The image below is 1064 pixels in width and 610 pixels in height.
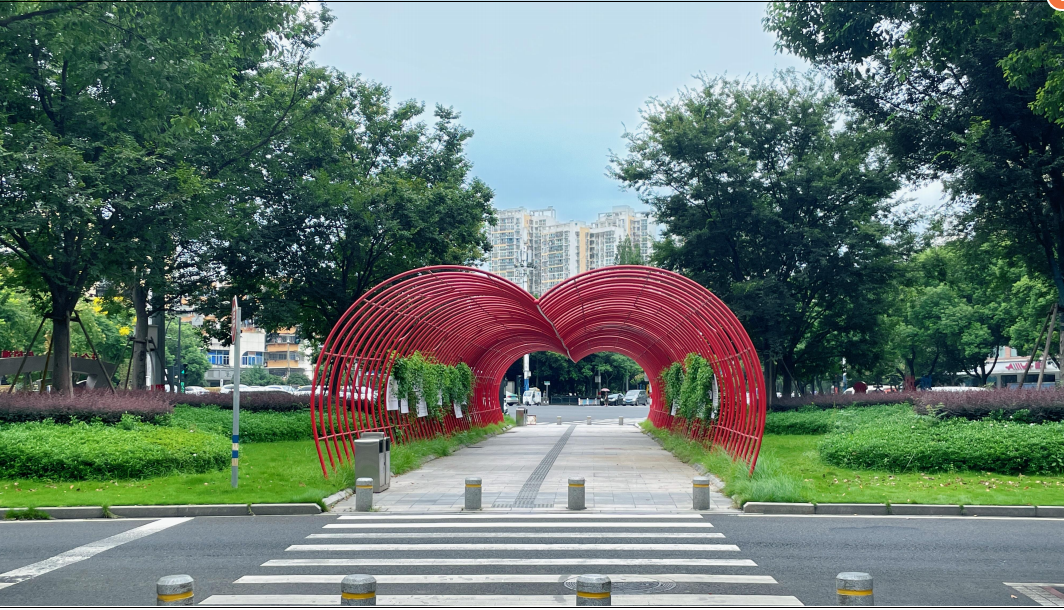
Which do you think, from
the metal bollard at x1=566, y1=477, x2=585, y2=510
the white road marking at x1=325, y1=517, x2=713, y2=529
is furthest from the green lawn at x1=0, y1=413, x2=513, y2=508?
the metal bollard at x1=566, y1=477, x2=585, y2=510

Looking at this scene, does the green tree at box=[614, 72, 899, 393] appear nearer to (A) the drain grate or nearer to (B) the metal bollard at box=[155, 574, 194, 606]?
(A) the drain grate

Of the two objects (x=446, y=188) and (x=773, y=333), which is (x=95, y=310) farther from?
(x=773, y=333)

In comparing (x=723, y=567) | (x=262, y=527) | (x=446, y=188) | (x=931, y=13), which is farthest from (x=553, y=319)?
(x=723, y=567)

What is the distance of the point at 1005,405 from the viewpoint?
60.0ft

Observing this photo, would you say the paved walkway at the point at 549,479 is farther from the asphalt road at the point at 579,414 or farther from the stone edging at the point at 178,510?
the asphalt road at the point at 579,414

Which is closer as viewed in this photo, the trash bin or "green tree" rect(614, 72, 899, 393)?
the trash bin

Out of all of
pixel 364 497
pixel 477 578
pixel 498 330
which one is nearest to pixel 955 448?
pixel 364 497

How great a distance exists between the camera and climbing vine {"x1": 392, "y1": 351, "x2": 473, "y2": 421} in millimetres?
21469

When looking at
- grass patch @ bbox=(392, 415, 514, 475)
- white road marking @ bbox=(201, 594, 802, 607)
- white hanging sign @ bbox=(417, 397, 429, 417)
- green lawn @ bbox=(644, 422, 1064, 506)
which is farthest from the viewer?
white hanging sign @ bbox=(417, 397, 429, 417)

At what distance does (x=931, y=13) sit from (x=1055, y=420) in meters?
8.38

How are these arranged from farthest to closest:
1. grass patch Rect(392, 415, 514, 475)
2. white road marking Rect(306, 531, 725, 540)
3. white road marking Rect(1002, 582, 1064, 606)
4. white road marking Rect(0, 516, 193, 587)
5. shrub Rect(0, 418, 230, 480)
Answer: grass patch Rect(392, 415, 514, 475), shrub Rect(0, 418, 230, 480), white road marking Rect(306, 531, 725, 540), white road marking Rect(0, 516, 193, 587), white road marking Rect(1002, 582, 1064, 606)

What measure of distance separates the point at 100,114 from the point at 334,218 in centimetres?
1002

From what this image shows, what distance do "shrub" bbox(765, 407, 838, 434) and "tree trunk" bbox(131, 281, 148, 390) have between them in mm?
19934

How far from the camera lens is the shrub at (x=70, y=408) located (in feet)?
58.4
